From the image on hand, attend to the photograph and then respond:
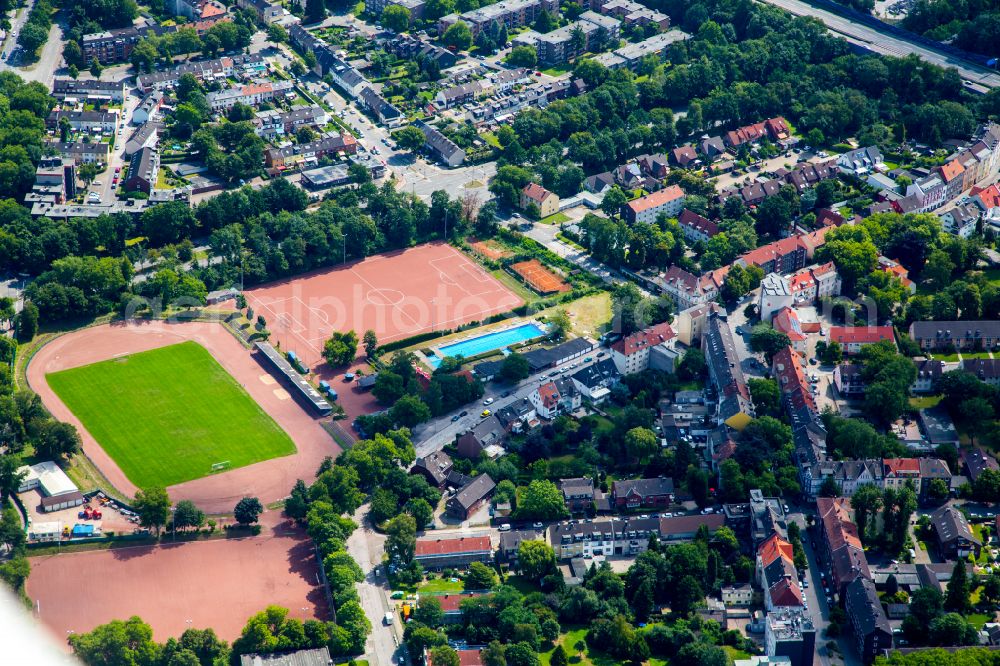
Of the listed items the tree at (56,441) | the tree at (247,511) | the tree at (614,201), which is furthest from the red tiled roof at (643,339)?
the tree at (56,441)

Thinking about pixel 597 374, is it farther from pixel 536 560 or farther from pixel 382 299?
pixel 382 299

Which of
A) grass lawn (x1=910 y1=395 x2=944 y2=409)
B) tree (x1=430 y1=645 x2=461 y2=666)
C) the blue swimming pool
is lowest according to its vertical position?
the blue swimming pool

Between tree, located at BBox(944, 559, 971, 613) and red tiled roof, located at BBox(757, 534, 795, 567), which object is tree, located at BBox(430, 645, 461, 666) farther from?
tree, located at BBox(944, 559, 971, 613)

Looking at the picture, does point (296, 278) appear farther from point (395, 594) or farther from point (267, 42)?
point (267, 42)

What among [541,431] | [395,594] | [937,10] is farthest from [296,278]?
[937,10]

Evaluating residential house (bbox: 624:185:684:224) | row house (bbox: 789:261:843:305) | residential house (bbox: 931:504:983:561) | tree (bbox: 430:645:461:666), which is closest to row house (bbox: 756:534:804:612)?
residential house (bbox: 931:504:983:561)
